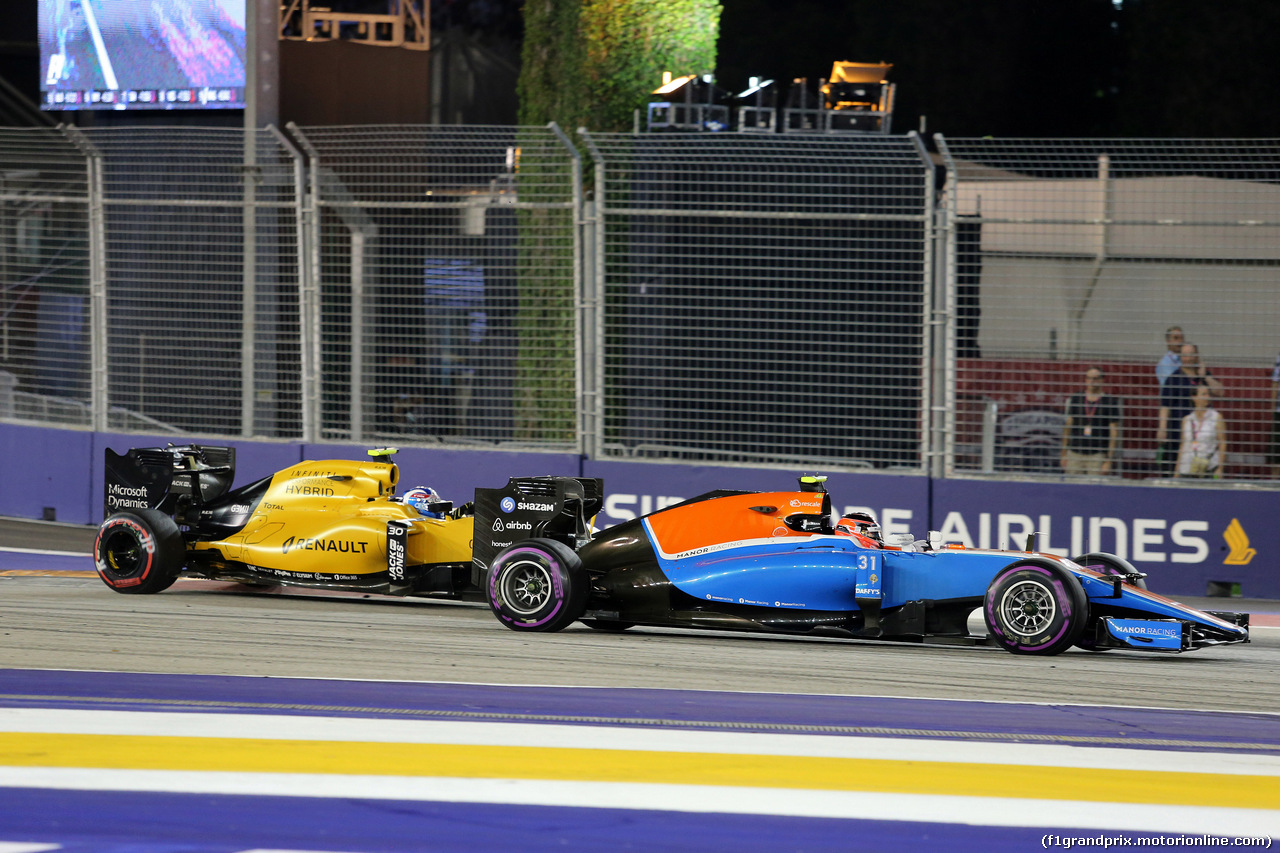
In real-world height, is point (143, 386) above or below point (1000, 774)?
above

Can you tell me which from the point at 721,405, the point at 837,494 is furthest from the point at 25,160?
the point at 837,494

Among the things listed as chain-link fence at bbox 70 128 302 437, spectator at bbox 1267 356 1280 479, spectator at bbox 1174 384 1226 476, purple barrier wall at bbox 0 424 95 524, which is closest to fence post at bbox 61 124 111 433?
chain-link fence at bbox 70 128 302 437

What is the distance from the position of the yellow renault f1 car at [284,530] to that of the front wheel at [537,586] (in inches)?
20.5

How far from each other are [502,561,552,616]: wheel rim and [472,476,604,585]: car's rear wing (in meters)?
0.27

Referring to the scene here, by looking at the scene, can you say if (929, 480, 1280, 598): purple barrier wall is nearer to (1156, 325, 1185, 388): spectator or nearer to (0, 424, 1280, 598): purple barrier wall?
(0, 424, 1280, 598): purple barrier wall

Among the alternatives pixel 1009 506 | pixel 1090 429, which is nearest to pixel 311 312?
pixel 1009 506

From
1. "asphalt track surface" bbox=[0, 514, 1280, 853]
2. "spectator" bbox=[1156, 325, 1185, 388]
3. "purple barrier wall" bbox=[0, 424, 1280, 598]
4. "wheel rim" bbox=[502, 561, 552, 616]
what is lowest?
"asphalt track surface" bbox=[0, 514, 1280, 853]

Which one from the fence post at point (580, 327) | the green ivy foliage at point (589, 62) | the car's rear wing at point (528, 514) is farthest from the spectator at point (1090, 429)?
the green ivy foliage at point (589, 62)

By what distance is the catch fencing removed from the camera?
32.6 feet

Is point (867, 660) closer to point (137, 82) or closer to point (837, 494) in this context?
point (837, 494)

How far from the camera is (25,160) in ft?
40.1

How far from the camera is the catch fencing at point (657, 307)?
993 centimetres

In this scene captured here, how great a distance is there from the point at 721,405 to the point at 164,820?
716cm

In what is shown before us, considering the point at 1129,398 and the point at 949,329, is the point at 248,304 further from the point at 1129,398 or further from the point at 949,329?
the point at 1129,398
